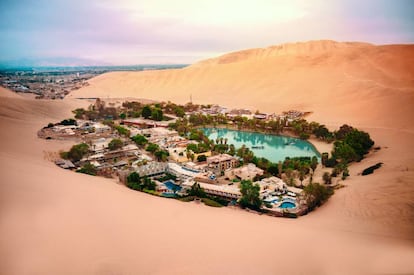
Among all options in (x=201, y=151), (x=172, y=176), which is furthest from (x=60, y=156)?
(x=201, y=151)

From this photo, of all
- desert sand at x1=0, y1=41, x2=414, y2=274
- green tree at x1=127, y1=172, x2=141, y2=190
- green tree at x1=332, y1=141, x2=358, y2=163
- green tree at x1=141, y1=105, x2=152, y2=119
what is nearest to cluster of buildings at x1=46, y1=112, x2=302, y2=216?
green tree at x1=127, y1=172, x2=141, y2=190

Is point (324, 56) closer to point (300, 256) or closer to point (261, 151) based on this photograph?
point (261, 151)

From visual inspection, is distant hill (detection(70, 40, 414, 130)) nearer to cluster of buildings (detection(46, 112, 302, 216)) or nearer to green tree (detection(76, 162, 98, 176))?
cluster of buildings (detection(46, 112, 302, 216))

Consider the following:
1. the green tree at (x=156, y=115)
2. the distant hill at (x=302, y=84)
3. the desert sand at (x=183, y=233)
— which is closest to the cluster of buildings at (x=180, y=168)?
the desert sand at (x=183, y=233)

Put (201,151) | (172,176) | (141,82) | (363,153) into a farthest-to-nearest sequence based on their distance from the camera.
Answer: (141,82)
(201,151)
(363,153)
(172,176)

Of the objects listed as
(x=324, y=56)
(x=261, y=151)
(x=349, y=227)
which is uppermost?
(x=324, y=56)

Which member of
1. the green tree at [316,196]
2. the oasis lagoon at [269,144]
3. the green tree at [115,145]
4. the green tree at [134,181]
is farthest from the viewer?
the oasis lagoon at [269,144]

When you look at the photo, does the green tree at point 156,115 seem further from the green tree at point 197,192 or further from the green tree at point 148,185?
the green tree at point 197,192

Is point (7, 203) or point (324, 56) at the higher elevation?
point (324, 56)
